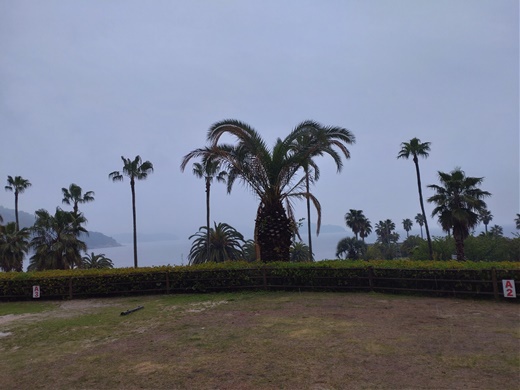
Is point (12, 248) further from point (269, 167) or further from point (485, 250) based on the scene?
point (485, 250)

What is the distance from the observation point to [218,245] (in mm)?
36750

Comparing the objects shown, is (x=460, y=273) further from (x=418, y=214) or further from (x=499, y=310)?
(x=418, y=214)

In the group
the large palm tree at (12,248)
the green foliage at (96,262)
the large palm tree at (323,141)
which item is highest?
the large palm tree at (323,141)

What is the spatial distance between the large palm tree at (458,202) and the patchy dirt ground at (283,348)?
19.7 meters

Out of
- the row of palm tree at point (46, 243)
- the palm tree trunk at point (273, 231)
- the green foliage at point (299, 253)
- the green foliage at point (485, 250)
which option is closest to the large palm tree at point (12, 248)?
Result: the row of palm tree at point (46, 243)

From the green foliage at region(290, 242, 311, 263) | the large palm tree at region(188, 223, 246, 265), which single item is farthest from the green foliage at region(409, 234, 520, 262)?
the large palm tree at region(188, 223, 246, 265)

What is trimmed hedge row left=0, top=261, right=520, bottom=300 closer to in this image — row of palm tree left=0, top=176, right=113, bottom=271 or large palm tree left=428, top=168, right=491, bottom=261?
row of palm tree left=0, top=176, right=113, bottom=271

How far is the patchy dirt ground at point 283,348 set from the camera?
5.24m

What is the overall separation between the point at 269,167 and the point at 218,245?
2359cm

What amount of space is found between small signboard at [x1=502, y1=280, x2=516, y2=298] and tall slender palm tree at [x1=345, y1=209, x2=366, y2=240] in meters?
56.6

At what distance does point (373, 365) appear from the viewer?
18.5 ft

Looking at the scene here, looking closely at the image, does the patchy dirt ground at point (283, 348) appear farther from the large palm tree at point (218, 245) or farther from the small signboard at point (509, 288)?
the large palm tree at point (218, 245)

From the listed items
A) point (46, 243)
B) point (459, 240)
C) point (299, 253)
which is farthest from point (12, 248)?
point (459, 240)

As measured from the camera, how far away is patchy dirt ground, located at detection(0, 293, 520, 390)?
206 inches
